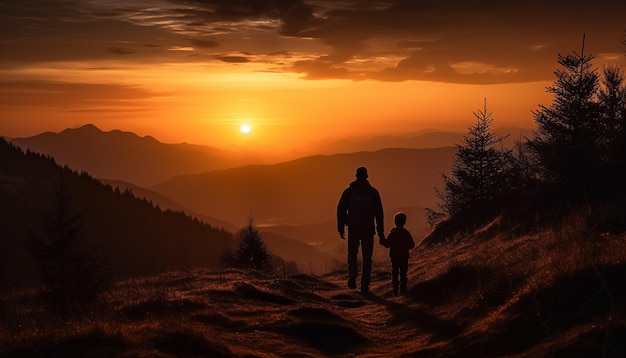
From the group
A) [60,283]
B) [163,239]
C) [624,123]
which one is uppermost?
[624,123]

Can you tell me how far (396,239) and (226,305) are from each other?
5.60 m

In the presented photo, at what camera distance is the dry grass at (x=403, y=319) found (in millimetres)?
8055

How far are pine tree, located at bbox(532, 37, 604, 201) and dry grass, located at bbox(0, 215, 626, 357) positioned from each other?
11125mm

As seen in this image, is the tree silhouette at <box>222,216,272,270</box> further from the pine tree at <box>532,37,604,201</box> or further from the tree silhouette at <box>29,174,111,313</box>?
the pine tree at <box>532,37,604,201</box>

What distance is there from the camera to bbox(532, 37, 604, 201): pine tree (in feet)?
82.6

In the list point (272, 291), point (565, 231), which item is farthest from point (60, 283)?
point (565, 231)

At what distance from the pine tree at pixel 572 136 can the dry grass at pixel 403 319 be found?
36.5 ft

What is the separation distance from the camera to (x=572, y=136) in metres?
30.6

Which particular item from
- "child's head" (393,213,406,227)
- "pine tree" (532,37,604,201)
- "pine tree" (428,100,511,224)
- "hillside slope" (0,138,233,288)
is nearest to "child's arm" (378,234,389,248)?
"child's head" (393,213,406,227)

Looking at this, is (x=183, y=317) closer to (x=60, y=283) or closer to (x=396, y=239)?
(x=396, y=239)

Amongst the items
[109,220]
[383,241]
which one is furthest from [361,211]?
[109,220]

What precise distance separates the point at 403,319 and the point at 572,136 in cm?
2093

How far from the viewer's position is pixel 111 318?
404 inches

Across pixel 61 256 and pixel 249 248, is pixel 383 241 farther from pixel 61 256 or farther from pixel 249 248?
pixel 249 248
